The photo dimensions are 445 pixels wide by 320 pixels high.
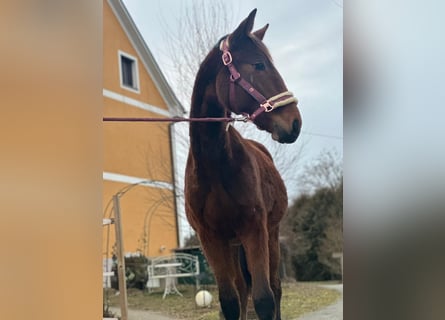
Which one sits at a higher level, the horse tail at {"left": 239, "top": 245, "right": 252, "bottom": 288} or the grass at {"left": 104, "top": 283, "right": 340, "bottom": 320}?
the horse tail at {"left": 239, "top": 245, "right": 252, "bottom": 288}

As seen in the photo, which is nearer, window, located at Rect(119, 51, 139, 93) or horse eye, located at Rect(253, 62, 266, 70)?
horse eye, located at Rect(253, 62, 266, 70)

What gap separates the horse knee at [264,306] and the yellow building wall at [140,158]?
345mm

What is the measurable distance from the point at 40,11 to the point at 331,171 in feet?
3.34

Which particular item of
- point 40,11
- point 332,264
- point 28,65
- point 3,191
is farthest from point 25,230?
point 332,264

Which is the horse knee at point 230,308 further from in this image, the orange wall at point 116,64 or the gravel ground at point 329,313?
the orange wall at point 116,64

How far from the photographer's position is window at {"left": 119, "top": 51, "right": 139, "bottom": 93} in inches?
65.2

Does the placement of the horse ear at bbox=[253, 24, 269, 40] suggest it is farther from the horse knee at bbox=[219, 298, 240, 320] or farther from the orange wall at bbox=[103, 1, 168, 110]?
the horse knee at bbox=[219, 298, 240, 320]

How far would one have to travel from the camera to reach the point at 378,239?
103 centimetres

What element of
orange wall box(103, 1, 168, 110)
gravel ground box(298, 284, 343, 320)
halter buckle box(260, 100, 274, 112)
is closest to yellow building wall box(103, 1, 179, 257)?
orange wall box(103, 1, 168, 110)

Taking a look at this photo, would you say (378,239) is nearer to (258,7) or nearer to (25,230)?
(25,230)

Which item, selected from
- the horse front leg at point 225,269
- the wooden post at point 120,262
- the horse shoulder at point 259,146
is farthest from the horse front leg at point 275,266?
the wooden post at point 120,262

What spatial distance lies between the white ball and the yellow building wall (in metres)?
0.19

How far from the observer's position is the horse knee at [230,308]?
1.55m

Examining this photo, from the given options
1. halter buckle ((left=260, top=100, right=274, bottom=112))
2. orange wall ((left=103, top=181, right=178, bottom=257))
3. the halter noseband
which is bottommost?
orange wall ((left=103, top=181, right=178, bottom=257))
